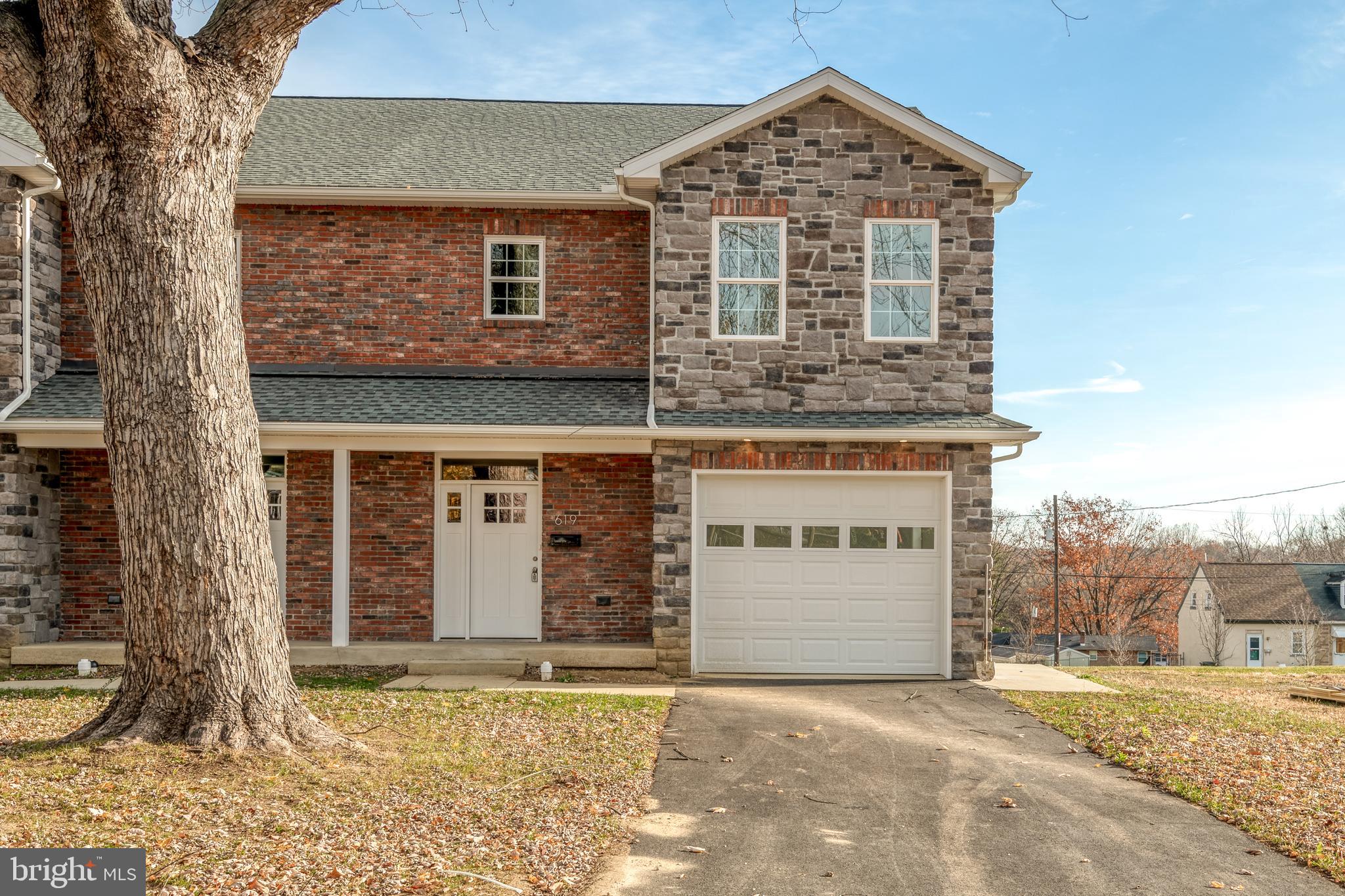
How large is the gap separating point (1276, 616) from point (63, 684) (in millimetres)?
43261

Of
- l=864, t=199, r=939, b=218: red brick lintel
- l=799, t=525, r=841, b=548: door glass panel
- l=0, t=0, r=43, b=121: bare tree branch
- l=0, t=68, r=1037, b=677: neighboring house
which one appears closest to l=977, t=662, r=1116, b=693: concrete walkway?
l=0, t=68, r=1037, b=677: neighboring house

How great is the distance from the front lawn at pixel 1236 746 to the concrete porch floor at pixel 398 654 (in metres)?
4.61

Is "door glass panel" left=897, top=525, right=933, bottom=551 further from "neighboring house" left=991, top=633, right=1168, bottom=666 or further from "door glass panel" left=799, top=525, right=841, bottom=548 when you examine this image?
"neighboring house" left=991, top=633, right=1168, bottom=666

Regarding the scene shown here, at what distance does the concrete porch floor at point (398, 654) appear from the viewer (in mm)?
11742

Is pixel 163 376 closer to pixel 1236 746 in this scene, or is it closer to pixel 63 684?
pixel 63 684

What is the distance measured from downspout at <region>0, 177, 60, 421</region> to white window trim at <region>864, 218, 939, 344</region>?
9.97 m

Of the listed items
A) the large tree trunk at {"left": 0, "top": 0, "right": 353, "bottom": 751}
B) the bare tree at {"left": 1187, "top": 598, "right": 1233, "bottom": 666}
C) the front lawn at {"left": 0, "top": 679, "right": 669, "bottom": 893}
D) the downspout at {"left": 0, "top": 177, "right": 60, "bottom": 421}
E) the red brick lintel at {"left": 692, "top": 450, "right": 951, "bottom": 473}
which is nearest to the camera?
the front lawn at {"left": 0, "top": 679, "right": 669, "bottom": 893}

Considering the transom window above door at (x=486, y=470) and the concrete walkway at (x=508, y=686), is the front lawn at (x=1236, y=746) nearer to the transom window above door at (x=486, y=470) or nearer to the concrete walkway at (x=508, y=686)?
the concrete walkway at (x=508, y=686)

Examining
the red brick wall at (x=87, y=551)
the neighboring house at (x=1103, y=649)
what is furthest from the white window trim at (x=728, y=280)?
the neighboring house at (x=1103, y=649)

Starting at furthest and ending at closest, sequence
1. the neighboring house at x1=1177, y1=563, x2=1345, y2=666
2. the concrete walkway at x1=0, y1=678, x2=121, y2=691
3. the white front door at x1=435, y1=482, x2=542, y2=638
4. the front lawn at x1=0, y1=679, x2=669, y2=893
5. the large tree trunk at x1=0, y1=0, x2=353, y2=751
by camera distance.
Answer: the neighboring house at x1=1177, y1=563, x2=1345, y2=666 → the white front door at x1=435, y1=482, x2=542, y2=638 → the concrete walkway at x1=0, y1=678, x2=121, y2=691 → the large tree trunk at x1=0, y1=0, x2=353, y2=751 → the front lawn at x1=0, y1=679, x2=669, y2=893

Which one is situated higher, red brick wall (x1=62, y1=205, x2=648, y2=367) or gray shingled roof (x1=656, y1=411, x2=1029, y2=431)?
red brick wall (x1=62, y1=205, x2=648, y2=367)

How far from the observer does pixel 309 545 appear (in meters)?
12.7

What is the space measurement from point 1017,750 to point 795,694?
296 cm

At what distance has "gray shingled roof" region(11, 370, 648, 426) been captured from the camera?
11.8m
